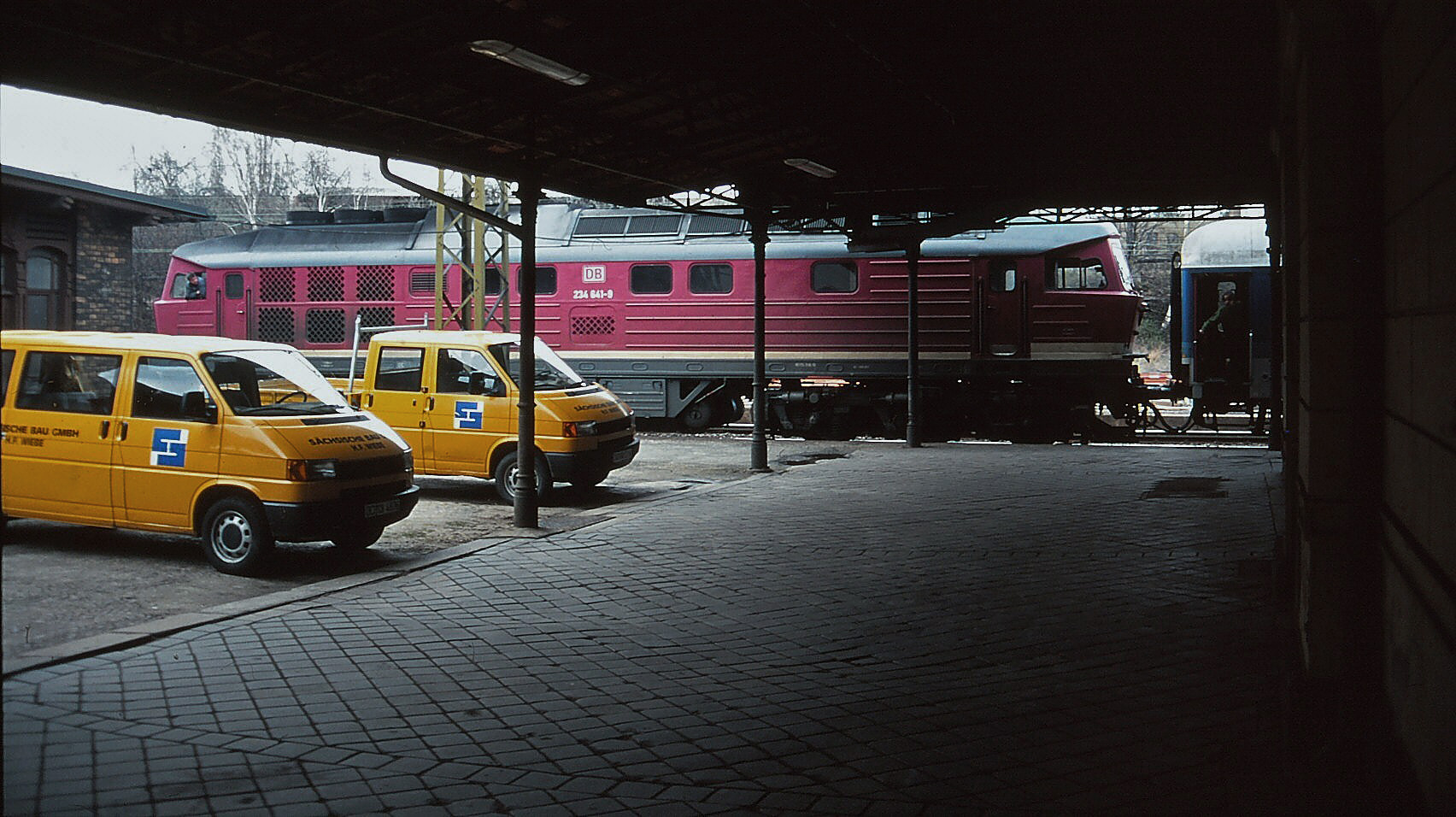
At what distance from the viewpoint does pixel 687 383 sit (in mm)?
20797

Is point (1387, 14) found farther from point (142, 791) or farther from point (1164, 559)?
point (1164, 559)

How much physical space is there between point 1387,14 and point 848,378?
16.1m

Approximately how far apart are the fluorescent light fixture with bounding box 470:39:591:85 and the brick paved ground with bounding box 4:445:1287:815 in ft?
11.7

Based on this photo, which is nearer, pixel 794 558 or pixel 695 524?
pixel 794 558

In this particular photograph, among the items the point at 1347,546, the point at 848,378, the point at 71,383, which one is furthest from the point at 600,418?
the point at 1347,546

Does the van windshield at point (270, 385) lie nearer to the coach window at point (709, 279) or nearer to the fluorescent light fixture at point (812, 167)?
the fluorescent light fixture at point (812, 167)

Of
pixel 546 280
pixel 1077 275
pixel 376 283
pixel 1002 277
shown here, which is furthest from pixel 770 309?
pixel 376 283

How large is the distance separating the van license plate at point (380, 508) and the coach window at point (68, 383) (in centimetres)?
201

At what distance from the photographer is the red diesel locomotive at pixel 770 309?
18.6 meters

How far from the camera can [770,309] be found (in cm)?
2002

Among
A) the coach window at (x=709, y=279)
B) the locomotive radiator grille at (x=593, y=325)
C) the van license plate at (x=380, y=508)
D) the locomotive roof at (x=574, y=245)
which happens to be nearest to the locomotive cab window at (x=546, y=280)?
the locomotive roof at (x=574, y=245)

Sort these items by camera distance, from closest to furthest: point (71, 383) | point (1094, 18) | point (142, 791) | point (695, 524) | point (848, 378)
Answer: point (142, 791)
point (1094, 18)
point (71, 383)
point (695, 524)
point (848, 378)

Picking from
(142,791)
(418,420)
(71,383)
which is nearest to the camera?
(142,791)

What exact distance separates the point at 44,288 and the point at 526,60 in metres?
12.7
